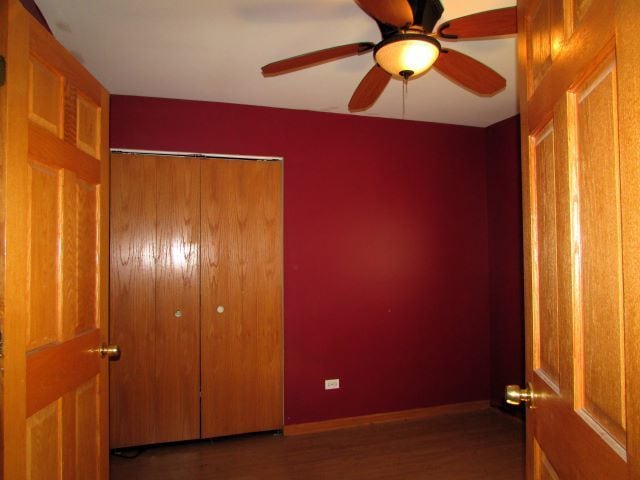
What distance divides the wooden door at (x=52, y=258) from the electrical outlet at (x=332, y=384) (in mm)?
1802

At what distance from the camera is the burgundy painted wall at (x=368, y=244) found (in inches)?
123

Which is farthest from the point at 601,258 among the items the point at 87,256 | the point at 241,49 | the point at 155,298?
the point at 155,298

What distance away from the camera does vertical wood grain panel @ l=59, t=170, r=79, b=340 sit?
1.35 m

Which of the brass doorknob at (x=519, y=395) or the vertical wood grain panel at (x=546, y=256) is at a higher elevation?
the vertical wood grain panel at (x=546, y=256)

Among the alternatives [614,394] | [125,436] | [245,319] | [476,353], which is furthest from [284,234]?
[614,394]

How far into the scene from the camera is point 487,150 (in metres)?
3.71

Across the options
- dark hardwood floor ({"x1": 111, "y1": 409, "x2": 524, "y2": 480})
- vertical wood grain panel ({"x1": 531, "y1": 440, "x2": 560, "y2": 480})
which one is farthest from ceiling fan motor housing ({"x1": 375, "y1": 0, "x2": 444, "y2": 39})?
dark hardwood floor ({"x1": 111, "y1": 409, "x2": 524, "y2": 480})

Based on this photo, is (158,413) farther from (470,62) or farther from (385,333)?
(470,62)

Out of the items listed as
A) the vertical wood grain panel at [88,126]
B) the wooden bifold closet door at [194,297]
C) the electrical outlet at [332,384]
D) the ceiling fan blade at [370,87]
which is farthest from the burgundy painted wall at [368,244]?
the vertical wood grain panel at [88,126]

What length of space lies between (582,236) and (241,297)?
2545 millimetres

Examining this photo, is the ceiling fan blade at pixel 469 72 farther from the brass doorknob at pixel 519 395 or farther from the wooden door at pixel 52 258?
the wooden door at pixel 52 258

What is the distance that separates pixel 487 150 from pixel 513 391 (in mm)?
3042

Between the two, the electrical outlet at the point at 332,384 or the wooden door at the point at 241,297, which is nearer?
the wooden door at the point at 241,297

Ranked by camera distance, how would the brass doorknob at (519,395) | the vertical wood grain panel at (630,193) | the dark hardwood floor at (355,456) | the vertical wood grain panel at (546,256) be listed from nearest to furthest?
the vertical wood grain panel at (630,193)
the vertical wood grain panel at (546,256)
the brass doorknob at (519,395)
the dark hardwood floor at (355,456)
